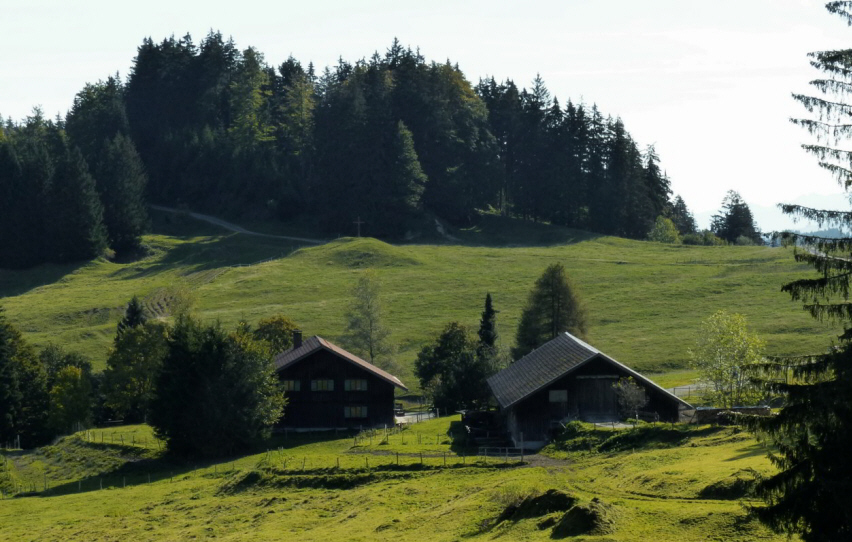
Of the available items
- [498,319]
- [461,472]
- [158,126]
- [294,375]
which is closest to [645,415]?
[461,472]

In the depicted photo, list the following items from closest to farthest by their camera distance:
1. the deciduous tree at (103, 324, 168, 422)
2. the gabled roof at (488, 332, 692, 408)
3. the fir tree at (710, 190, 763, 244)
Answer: the gabled roof at (488, 332, 692, 408) < the deciduous tree at (103, 324, 168, 422) < the fir tree at (710, 190, 763, 244)

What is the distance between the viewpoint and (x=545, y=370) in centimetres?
6050

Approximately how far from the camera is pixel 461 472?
46.1 m

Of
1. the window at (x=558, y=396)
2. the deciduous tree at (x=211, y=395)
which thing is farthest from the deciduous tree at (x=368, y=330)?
the window at (x=558, y=396)

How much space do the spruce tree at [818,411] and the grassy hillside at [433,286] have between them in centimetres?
6322

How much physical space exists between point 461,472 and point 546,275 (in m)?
39.4

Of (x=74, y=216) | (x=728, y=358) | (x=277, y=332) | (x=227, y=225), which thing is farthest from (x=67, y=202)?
(x=728, y=358)

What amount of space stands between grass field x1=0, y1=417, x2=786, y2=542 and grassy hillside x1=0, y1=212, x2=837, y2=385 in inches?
1341

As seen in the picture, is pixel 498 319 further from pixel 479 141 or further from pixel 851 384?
pixel 851 384

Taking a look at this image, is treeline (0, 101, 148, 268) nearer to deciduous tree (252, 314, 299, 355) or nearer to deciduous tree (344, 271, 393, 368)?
deciduous tree (252, 314, 299, 355)

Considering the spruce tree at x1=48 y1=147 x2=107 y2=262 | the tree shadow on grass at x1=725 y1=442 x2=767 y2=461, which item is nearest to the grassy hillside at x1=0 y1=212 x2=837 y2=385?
the spruce tree at x1=48 y1=147 x2=107 y2=262

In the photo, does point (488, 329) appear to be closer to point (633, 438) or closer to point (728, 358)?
point (728, 358)

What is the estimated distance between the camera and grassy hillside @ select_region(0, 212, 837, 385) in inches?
3816

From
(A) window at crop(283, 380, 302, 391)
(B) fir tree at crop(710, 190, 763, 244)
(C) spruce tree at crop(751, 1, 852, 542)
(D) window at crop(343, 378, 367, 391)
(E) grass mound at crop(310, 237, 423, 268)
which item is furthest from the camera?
(B) fir tree at crop(710, 190, 763, 244)
